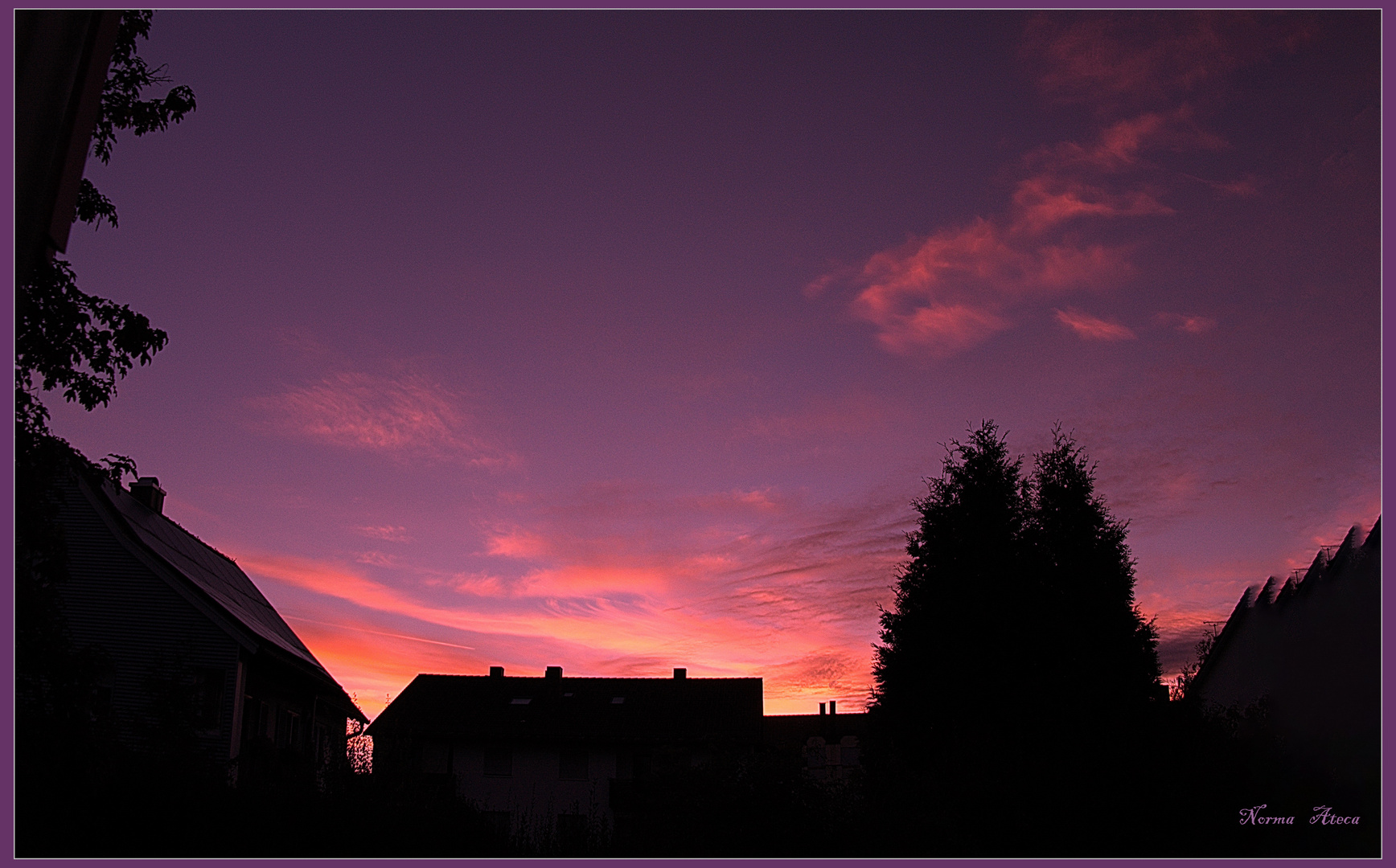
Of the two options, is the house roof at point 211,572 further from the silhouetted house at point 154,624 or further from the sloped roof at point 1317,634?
the sloped roof at point 1317,634

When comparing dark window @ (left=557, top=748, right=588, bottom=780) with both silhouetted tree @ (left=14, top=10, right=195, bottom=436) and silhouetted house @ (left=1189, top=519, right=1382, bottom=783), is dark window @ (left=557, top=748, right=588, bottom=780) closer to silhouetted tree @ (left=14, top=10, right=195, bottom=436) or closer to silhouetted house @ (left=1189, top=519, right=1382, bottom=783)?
silhouetted house @ (left=1189, top=519, right=1382, bottom=783)

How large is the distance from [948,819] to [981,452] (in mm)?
12177

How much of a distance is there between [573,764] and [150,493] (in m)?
20.0

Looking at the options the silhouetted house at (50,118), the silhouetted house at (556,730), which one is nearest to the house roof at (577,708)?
the silhouetted house at (556,730)

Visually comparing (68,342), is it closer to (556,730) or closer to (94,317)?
(94,317)

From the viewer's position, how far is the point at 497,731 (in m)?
40.1

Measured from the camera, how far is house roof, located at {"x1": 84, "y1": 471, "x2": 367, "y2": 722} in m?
23.8

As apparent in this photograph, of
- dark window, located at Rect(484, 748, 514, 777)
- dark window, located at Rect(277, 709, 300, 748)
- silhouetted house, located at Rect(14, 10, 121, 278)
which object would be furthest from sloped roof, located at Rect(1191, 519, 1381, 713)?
dark window, located at Rect(484, 748, 514, 777)

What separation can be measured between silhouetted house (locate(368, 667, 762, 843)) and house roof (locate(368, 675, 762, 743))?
58mm

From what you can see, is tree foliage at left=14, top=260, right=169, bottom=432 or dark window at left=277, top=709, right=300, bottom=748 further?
dark window at left=277, top=709, right=300, bottom=748

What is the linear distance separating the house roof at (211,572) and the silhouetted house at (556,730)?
5505mm

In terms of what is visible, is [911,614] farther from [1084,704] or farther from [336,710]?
[336,710]

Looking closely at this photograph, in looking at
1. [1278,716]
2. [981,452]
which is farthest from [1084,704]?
[981,452]

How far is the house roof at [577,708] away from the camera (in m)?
40.4
